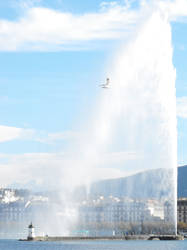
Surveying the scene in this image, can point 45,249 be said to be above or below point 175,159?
below

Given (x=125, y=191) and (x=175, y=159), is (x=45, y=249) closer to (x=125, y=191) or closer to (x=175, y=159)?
(x=175, y=159)

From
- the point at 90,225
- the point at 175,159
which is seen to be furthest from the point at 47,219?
the point at 175,159

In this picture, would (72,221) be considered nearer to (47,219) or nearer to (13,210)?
(47,219)

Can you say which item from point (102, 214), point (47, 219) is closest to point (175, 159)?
point (47, 219)

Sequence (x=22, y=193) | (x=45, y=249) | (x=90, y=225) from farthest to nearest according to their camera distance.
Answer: (x=22, y=193), (x=90, y=225), (x=45, y=249)

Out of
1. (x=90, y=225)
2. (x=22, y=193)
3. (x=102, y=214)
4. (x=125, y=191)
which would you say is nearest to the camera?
(x=90, y=225)

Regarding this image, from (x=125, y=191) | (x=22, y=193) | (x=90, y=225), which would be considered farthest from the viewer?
(x=125, y=191)

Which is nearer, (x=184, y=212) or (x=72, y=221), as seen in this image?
(x=72, y=221)

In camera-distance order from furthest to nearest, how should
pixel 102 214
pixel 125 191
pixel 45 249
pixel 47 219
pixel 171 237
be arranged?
pixel 125 191 < pixel 102 214 < pixel 47 219 < pixel 171 237 < pixel 45 249

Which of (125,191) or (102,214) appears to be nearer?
(102,214)
